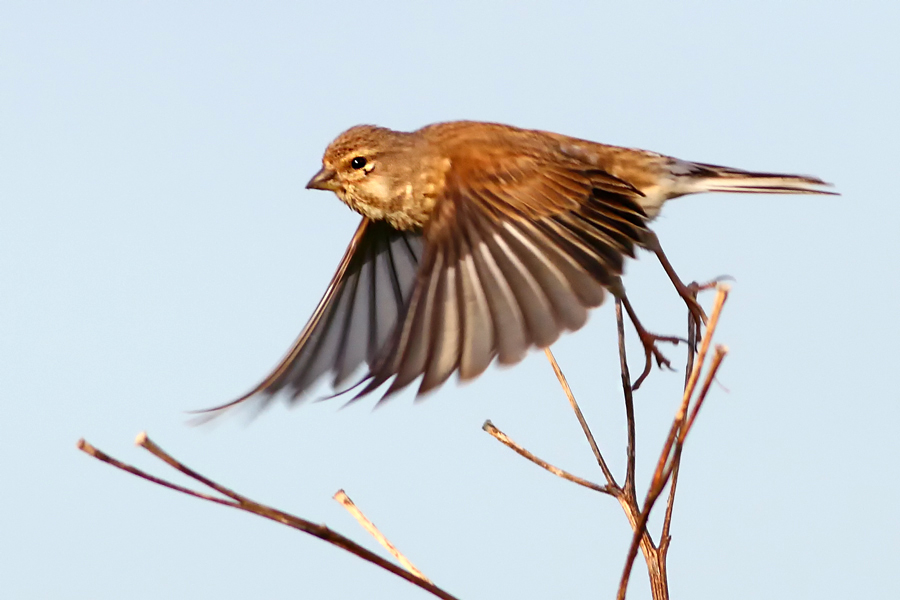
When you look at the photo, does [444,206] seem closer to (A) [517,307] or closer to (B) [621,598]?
(A) [517,307]

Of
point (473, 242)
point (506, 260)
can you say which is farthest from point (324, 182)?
point (506, 260)

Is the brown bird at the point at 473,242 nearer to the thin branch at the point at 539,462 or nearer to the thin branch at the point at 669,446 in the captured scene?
the thin branch at the point at 539,462

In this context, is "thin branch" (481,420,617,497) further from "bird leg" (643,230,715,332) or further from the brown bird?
"bird leg" (643,230,715,332)

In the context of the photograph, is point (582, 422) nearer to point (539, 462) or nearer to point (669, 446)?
point (539, 462)

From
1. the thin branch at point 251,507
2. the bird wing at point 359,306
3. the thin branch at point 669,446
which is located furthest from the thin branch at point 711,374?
the bird wing at point 359,306

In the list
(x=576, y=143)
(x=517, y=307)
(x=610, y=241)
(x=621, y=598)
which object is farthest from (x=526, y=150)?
(x=621, y=598)

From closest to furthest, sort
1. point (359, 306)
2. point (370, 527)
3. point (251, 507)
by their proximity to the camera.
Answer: point (251, 507) < point (370, 527) < point (359, 306)

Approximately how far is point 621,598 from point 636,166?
3.55m

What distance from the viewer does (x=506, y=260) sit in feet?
14.6

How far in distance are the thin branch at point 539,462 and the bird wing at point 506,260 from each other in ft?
0.88

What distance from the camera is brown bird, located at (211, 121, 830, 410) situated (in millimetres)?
3932

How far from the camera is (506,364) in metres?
3.59

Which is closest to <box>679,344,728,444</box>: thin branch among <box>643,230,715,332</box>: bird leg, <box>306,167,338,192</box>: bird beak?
<box>643,230,715,332</box>: bird leg

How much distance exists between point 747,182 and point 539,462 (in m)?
2.60
